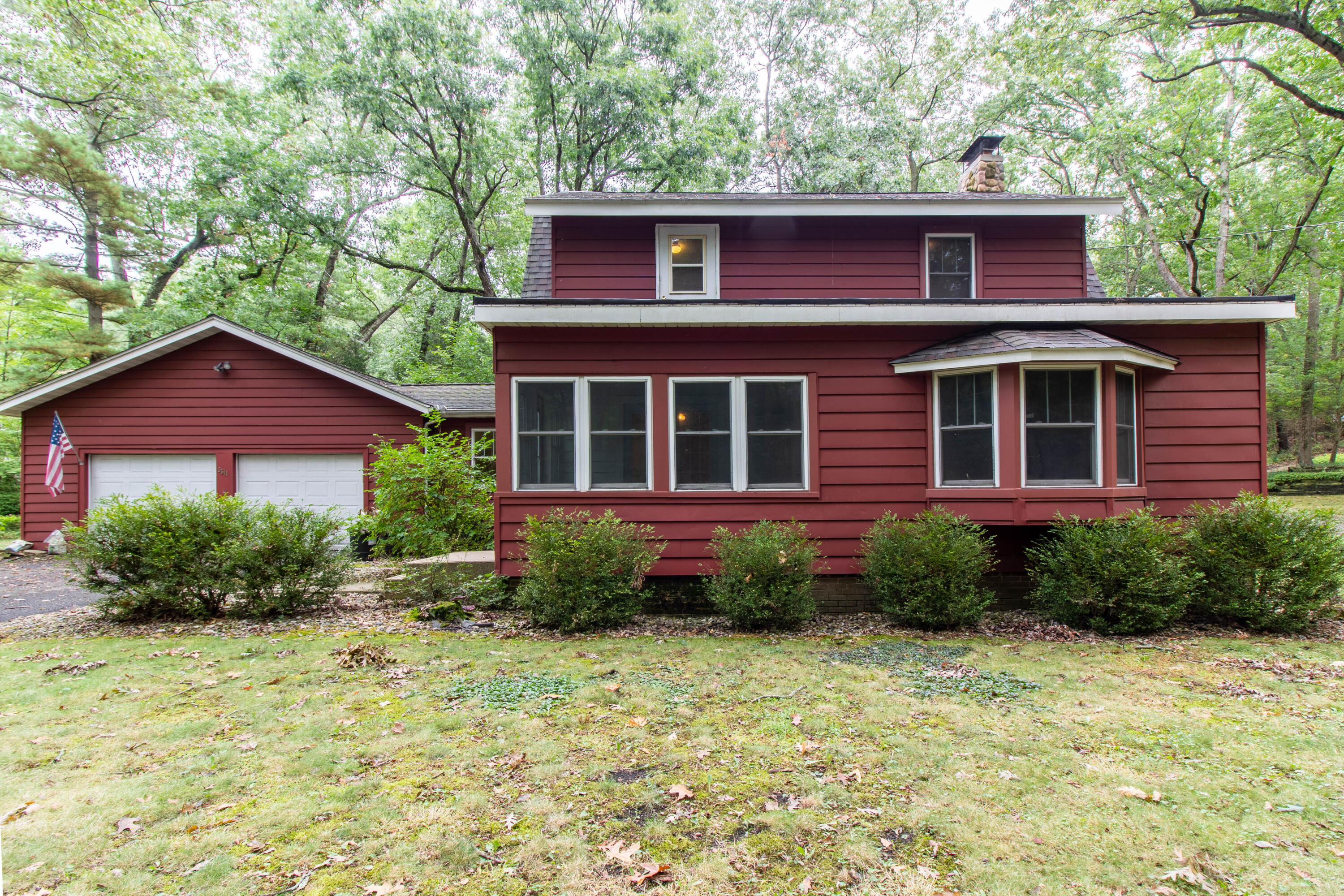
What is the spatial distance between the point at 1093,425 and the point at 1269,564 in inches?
81.8

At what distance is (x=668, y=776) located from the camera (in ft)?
10.6

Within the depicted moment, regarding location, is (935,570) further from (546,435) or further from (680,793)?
(546,435)

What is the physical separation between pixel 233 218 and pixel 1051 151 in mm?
27409

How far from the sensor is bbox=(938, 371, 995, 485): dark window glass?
6.59 metres

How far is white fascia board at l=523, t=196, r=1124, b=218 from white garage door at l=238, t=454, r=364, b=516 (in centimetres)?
707

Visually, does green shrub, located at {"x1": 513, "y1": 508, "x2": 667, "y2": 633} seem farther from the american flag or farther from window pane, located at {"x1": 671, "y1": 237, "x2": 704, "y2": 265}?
the american flag

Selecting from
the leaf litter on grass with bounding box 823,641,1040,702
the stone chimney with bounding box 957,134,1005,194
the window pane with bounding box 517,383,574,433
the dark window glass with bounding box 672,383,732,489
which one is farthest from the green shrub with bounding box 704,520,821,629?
the stone chimney with bounding box 957,134,1005,194

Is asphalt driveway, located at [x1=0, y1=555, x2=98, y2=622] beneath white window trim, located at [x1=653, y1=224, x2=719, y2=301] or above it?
beneath

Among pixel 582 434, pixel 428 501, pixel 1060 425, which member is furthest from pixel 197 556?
pixel 1060 425

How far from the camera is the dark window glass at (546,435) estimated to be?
7043 mm

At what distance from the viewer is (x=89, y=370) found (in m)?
11.1

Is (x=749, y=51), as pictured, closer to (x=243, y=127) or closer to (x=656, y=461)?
(x=243, y=127)

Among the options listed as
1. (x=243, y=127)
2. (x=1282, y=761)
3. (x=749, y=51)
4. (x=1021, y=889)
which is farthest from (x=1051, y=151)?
(x=243, y=127)

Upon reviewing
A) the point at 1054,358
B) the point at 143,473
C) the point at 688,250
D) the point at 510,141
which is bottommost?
the point at 143,473
